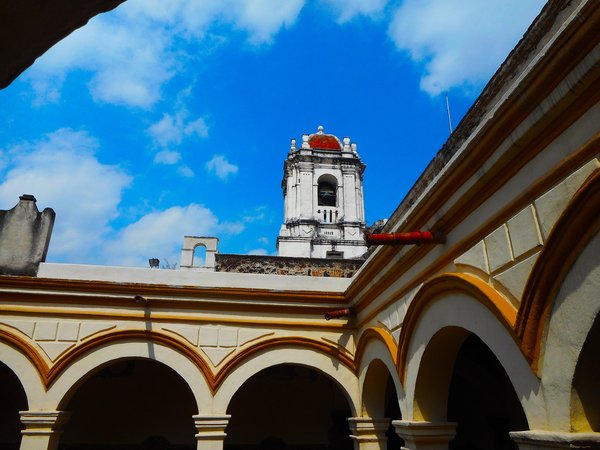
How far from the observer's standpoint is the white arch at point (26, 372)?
530cm

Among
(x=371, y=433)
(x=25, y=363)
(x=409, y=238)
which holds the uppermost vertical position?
(x=409, y=238)

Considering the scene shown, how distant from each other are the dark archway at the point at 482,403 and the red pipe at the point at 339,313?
161 centimetres

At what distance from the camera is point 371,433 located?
5547 mm

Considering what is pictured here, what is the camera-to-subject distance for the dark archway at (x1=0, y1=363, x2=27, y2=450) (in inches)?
278

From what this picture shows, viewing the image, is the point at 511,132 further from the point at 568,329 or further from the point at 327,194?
the point at 327,194

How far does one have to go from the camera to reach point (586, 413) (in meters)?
2.14

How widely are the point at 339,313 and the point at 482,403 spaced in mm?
2982

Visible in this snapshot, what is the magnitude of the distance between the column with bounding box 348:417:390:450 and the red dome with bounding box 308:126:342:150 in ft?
67.7

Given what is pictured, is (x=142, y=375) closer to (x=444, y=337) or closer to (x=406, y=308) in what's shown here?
(x=406, y=308)

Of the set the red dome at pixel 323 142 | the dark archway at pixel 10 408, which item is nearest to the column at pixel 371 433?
the dark archway at pixel 10 408

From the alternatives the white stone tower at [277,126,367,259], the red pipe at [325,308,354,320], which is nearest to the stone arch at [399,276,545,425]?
the red pipe at [325,308,354,320]

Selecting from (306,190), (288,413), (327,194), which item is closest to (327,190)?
(327,194)

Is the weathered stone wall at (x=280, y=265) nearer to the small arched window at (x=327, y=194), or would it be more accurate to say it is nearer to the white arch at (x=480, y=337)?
the white arch at (x=480, y=337)

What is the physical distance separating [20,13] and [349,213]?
22324 millimetres
